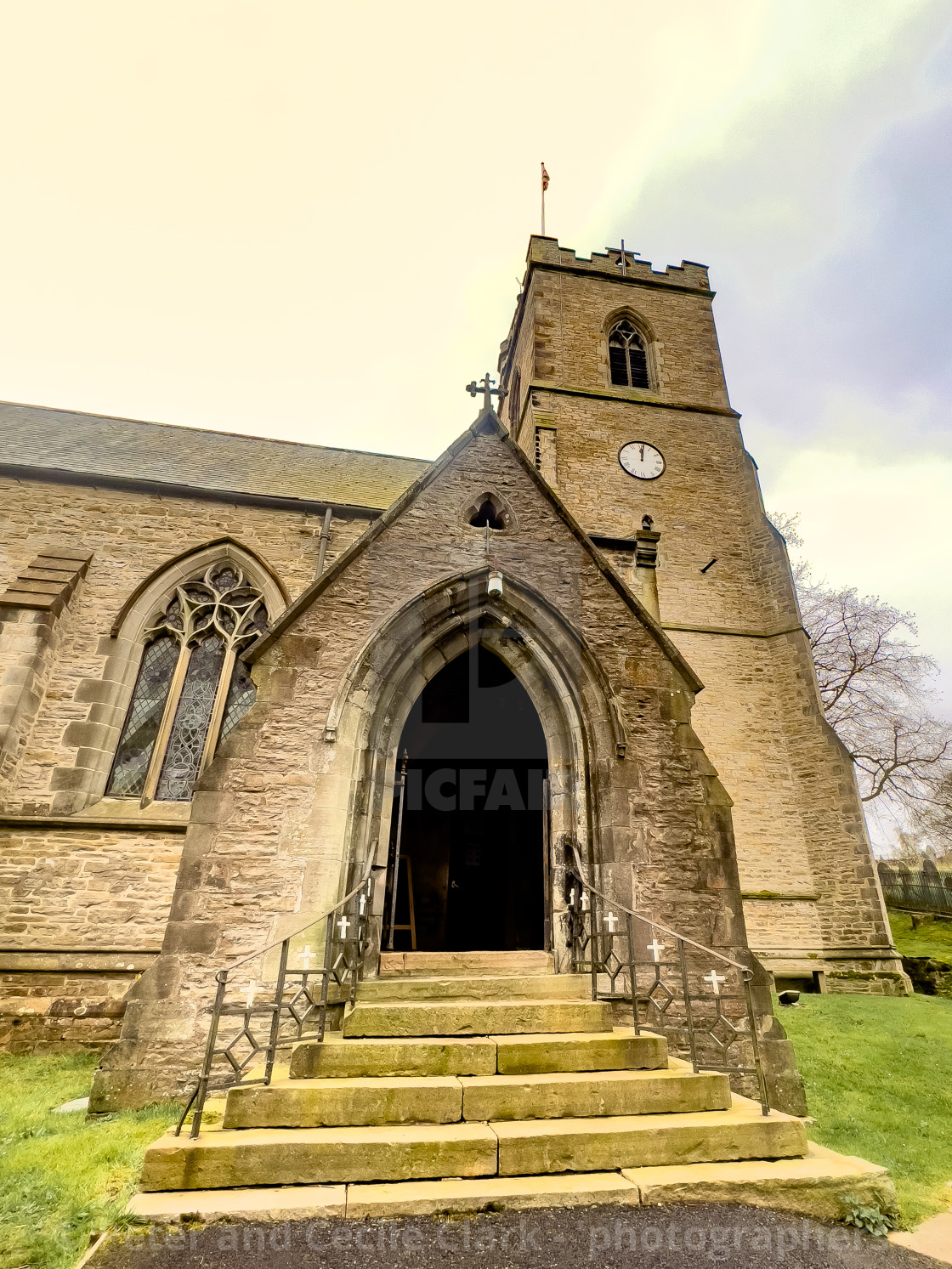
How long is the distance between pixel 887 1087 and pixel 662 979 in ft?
9.26

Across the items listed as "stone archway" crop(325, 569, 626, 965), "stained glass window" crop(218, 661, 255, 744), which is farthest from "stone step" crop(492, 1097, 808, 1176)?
"stained glass window" crop(218, 661, 255, 744)

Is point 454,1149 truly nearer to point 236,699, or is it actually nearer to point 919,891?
point 236,699

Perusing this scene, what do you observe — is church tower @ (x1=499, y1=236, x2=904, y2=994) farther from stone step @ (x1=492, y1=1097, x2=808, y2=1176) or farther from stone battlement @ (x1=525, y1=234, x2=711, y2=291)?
stone step @ (x1=492, y1=1097, x2=808, y2=1176)

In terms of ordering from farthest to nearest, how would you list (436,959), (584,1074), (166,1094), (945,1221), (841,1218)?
1. (436,959)
2. (166,1094)
3. (584,1074)
4. (945,1221)
5. (841,1218)

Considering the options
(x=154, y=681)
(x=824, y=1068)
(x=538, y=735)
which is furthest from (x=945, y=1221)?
(x=154, y=681)

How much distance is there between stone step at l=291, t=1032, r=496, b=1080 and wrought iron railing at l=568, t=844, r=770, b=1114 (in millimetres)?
1646

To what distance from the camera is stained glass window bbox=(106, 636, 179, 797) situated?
959cm

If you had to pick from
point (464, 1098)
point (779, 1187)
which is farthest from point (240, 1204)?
point (779, 1187)

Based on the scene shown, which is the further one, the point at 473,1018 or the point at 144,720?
the point at 144,720

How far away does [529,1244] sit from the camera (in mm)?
Result: 2947

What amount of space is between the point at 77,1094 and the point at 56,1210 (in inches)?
129

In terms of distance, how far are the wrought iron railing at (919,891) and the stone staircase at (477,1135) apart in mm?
21511

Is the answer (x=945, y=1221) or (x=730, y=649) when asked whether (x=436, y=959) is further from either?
(x=730, y=649)

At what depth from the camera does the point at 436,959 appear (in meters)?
6.52
